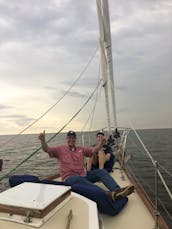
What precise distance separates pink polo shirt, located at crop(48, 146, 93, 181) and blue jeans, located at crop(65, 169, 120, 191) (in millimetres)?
291

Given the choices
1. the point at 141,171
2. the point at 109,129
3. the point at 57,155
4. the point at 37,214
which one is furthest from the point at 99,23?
the point at 141,171

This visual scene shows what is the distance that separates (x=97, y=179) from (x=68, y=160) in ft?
2.42

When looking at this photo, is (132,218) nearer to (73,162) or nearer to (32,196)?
(73,162)

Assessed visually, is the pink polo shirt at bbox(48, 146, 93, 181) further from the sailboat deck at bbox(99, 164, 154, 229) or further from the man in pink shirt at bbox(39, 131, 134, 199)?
the sailboat deck at bbox(99, 164, 154, 229)

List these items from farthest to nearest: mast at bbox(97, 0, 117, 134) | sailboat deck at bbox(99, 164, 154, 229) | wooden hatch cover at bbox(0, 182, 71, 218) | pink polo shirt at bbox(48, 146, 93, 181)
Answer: mast at bbox(97, 0, 117, 134) < pink polo shirt at bbox(48, 146, 93, 181) < sailboat deck at bbox(99, 164, 154, 229) < wooden hatch cover at bbox(0, 182, 71, 218)

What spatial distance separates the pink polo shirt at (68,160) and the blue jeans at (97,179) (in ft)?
0.96

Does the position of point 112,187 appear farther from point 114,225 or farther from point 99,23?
point 99,23

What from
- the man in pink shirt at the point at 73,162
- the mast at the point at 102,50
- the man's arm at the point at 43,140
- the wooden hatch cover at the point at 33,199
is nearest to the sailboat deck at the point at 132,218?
the man in pink shirt at the point at 73,162

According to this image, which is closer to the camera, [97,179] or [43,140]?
[43,140]

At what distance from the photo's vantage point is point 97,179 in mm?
6129

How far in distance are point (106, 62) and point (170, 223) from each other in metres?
5.36

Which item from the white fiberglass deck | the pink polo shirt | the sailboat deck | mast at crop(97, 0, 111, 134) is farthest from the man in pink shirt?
mast at crop(97, 0, 111, 134)

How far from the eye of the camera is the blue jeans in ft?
17.0

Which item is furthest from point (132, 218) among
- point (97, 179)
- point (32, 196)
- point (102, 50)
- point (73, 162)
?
point (102, 50)
